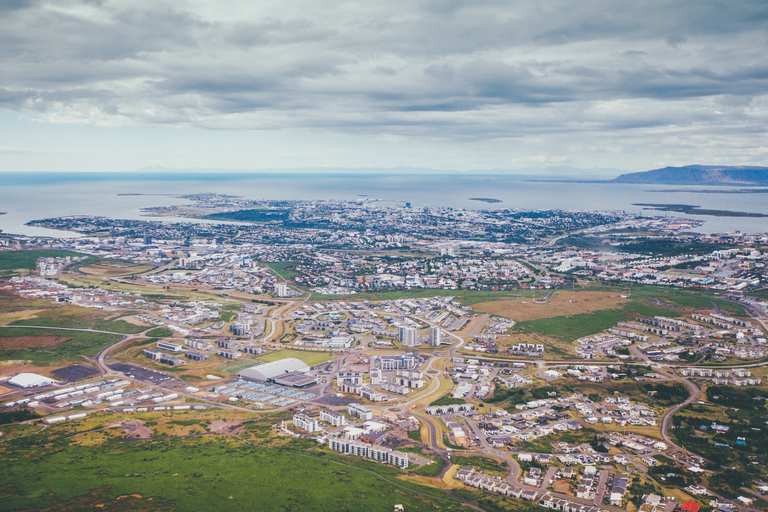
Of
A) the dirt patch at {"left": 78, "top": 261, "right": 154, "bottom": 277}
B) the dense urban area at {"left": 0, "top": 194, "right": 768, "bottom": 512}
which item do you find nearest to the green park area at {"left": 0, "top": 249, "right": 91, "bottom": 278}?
the dense urban area at {"left": 0, "top": 194, "right": 768, "bottom": 512}

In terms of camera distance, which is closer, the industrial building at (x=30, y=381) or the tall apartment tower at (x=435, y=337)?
the industrial building at (x=30, y=381)

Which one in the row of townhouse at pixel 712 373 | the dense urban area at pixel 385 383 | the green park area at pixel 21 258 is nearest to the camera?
the dense urban area at pixel 385 383

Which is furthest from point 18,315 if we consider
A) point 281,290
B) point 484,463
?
point 484,463

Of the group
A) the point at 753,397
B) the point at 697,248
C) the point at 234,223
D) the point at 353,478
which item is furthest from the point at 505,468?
the point at 234,223

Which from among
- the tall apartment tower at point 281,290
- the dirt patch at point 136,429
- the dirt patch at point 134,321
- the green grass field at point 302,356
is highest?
the tall apartment tower at point 281,290

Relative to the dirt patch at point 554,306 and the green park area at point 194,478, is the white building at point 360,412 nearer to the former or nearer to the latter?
the green park area at point 194,478

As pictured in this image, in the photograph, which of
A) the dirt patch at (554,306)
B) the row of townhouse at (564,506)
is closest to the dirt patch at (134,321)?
the dirt patch at (554,306)
